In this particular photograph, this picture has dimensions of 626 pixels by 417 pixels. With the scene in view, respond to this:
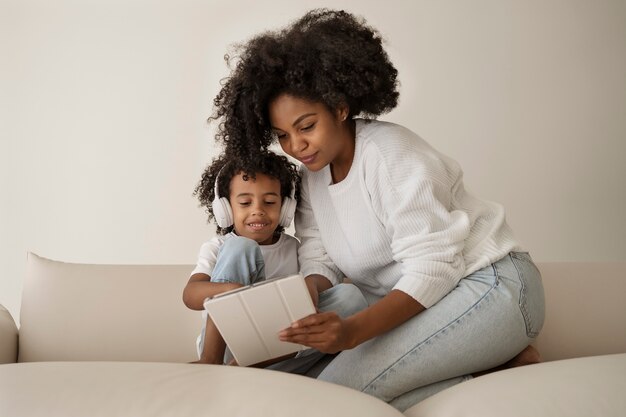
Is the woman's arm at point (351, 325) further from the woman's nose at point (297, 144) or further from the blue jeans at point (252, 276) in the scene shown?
the woman's nose at point (297, 144)

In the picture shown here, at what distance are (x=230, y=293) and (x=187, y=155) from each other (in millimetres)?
2089

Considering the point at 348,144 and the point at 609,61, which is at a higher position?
the point at 609,61

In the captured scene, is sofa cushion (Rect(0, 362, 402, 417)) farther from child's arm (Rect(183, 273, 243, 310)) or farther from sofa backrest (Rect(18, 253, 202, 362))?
sofa backrest (Rect(18, 253, 202, 362))

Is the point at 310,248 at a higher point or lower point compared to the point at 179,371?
higher

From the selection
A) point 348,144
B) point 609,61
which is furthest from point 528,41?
point 348,144

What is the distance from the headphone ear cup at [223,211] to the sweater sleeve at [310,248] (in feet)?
0.68

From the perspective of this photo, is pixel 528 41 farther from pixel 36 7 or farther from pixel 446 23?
pixel 36 7

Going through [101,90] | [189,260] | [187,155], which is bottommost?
[189,260]

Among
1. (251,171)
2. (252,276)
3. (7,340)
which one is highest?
(251,171)

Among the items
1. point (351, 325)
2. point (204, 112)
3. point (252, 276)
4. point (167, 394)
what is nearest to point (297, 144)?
point (252, 276)

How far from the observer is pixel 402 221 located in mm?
1867

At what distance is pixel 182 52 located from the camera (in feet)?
12.2

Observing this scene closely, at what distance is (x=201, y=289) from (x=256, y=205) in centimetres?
30

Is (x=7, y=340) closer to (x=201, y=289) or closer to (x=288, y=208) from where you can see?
(x=201, y=289)
